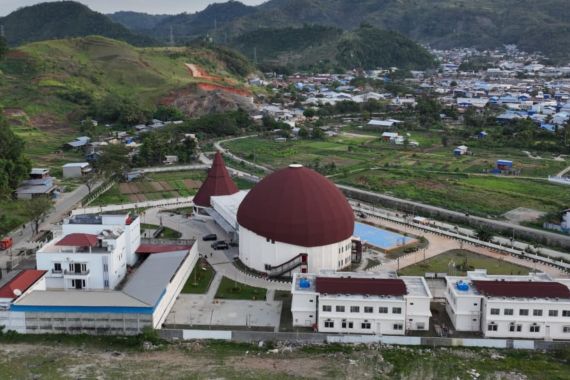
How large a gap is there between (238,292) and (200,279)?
3.46 metres

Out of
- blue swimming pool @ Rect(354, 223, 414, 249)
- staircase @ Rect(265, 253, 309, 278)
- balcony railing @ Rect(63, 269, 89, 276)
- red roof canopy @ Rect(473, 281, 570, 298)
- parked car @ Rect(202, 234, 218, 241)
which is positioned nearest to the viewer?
red roof canopy @ Rect(473, 281, 570, 298)

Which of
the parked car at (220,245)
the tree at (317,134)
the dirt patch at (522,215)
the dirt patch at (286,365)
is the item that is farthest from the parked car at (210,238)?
the tree at (317,134)

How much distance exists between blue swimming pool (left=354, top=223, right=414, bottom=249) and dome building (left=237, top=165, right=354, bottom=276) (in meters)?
5.56

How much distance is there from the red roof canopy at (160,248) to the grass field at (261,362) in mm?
10730

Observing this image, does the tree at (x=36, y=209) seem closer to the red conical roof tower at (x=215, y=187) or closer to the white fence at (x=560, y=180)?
the red conical roof tower at (x=215, y=187)

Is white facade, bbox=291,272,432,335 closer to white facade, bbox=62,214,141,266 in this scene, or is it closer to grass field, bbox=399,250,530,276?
grass field, bbox=399,250,530,276

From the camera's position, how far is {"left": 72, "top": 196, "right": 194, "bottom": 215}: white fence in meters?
52.0

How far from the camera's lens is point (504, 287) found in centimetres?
3023

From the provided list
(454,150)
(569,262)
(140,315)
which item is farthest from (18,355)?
(454,150)

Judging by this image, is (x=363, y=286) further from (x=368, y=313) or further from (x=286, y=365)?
(x=286, y=365)

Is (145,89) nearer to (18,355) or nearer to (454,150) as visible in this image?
(454,150)

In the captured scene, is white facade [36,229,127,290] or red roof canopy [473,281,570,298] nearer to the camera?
red roof canopy [473,281,570,298]

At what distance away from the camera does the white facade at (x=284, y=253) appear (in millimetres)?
36875

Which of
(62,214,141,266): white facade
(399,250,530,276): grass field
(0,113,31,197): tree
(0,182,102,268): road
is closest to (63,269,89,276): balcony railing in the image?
(62,214,141,266): white facade
